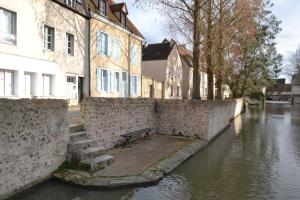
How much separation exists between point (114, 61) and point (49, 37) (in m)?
6.76

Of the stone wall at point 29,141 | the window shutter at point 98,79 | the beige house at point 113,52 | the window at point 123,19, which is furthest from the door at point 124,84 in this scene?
the stone wall at point 29,141

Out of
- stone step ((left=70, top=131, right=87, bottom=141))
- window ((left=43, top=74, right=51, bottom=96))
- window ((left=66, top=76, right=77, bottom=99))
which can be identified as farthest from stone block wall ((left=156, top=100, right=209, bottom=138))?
stone step ((left=70, top=131, right=87, bottom=141))

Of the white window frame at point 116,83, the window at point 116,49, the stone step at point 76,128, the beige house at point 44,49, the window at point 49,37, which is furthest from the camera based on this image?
the white window frame at point 116,83

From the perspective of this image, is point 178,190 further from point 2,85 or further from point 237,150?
point 2,85

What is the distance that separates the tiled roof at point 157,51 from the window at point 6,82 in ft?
74.9

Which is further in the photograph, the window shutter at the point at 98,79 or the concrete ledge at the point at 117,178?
the window shutter at the point at 98,79

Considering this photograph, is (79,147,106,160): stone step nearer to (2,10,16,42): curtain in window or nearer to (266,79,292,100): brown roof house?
(2,10,16,42): curtain in window

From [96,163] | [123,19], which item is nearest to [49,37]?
[123,19]

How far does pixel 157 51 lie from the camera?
125 ft

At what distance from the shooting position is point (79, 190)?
835cm

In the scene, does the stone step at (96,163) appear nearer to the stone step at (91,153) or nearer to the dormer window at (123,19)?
the stone step at (91,153)

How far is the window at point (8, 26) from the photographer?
14641mm

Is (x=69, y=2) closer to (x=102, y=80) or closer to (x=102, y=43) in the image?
(x=102, y=43)

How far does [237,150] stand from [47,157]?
934 cm
